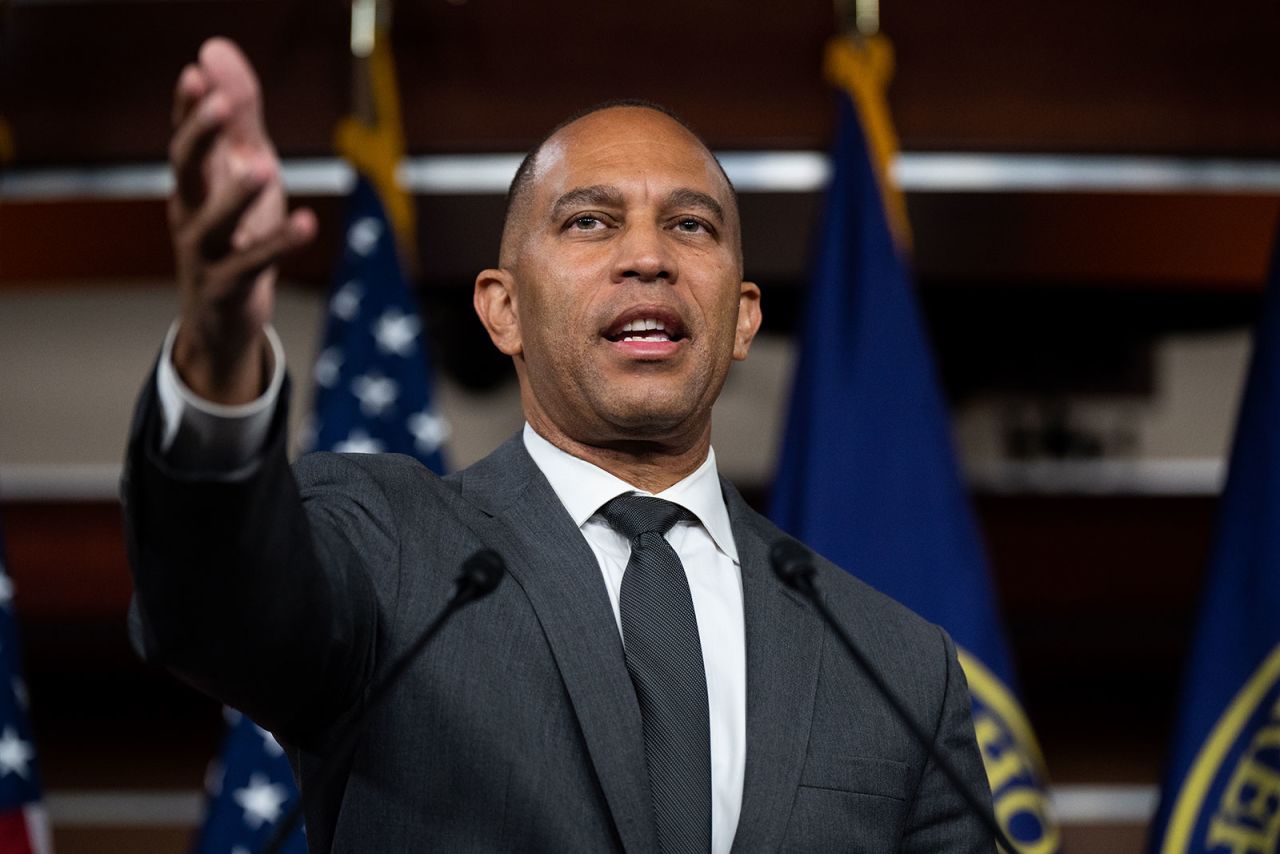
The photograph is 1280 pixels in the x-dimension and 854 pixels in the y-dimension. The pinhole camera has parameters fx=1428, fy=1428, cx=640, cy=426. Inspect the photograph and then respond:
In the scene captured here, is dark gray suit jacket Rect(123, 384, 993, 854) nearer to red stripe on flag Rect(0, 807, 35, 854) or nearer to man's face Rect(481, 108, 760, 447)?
man's face Rect(481, 108, 760, 447)

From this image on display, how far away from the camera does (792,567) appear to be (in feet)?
3.87

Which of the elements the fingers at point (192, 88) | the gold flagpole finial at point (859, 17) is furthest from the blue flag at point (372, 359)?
the fingers at point (192, 88)

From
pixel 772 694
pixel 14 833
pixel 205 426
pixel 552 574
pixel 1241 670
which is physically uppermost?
pixel 205 426

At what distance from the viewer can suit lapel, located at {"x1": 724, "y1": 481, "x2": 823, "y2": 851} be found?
121 cm

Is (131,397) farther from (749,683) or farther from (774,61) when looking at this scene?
(749,683)

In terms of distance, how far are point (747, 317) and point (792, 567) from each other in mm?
573

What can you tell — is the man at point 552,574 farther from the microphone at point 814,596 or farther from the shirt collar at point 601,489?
the microphone at point 814,596

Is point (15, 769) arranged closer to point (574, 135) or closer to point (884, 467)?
point (884, 467)

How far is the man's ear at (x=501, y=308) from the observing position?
1.57 meters

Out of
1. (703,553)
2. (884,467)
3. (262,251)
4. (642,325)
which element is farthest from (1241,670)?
(262,251)

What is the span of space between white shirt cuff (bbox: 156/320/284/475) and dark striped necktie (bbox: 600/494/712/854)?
42 centimetres

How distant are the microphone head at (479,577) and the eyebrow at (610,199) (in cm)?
52

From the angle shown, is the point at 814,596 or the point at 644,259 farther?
the point at 644,259

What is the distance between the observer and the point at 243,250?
0.89m
